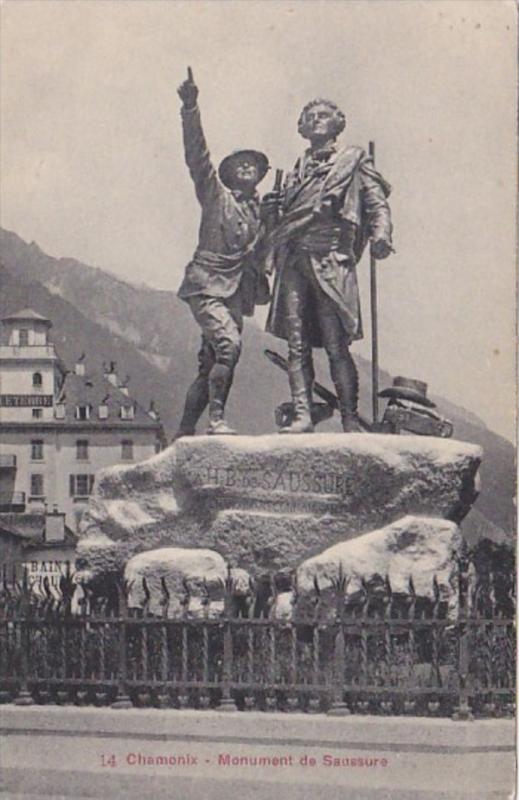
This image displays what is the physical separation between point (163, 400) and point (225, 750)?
3423 millimetres

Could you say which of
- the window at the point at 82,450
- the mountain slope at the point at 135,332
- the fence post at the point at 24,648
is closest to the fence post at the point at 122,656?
the fence post at the point at 24,648

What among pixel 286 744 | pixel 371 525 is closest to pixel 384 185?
pixel 371 525

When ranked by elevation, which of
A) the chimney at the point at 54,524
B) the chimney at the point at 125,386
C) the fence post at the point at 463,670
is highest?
the chimney at the point at 125,386

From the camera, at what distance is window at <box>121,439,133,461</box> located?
10383 mm

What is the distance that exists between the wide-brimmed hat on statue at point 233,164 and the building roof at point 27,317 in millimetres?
2094

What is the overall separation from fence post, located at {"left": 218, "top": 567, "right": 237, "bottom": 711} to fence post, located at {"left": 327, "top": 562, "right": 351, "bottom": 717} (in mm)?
604

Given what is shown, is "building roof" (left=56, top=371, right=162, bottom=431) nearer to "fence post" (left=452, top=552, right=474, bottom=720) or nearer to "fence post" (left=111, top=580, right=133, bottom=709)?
"fence post" (left=111, top=580, right=133, bottom=709)

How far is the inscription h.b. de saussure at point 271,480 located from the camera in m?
9.16

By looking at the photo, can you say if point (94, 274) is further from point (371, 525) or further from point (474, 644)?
point (474, 644)

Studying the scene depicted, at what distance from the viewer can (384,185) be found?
9.88 meters

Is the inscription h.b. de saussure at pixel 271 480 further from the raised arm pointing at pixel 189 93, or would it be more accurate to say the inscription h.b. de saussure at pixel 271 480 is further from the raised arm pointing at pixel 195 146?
the raised arm pointing at pixel 189 93

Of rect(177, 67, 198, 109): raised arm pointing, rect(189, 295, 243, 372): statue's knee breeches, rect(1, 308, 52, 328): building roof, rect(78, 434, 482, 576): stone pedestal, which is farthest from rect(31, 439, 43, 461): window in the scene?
rect(177, 67, 198, 109): raised arm pointing

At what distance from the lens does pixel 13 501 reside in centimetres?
1062

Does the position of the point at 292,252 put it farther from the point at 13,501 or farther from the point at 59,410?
the point at 13,501
